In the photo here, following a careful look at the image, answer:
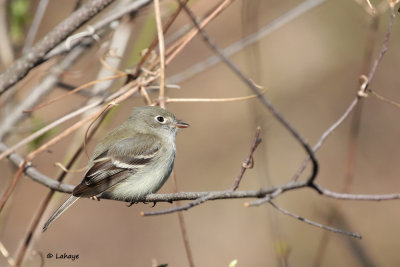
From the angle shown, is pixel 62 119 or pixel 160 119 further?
pixel 160 119

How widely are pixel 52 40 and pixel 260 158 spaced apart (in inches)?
176

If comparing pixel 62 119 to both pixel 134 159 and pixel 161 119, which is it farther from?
pixel 161 119

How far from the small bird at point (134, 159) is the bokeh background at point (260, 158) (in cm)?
250

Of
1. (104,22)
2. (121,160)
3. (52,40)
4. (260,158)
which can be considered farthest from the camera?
(260,158)

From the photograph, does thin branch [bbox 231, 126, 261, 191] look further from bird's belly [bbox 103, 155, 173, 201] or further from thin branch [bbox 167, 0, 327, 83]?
thin branch [bbox 167, 0, 327, 83]

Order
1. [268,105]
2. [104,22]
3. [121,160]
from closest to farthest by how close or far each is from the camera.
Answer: [268,105] → [104,22] → [121,160]

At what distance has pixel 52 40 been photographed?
11.3ft

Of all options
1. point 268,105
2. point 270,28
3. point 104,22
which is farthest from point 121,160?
point 268,105

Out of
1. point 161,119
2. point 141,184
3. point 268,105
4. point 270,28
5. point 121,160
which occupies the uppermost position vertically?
point 270,28

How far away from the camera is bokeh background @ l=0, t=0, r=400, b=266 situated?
7.80 meters

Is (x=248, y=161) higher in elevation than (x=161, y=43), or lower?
lower

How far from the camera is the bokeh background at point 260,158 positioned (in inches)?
307

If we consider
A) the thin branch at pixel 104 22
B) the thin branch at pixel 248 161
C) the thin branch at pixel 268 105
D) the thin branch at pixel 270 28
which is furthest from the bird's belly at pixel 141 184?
the thin branch at pixel 268 105

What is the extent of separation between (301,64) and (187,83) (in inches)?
80.3
